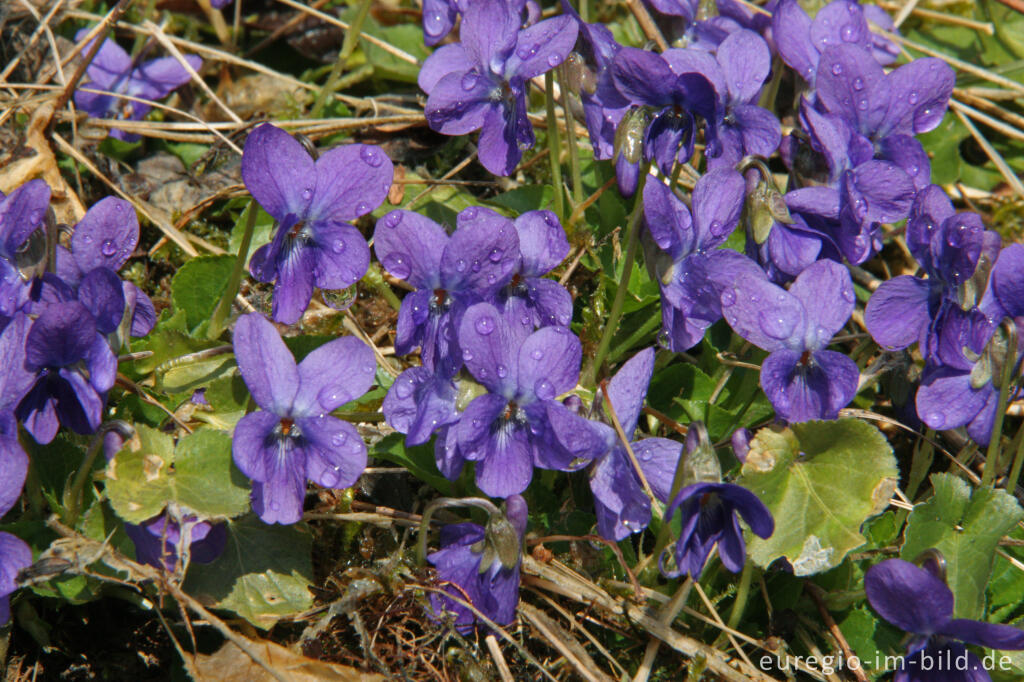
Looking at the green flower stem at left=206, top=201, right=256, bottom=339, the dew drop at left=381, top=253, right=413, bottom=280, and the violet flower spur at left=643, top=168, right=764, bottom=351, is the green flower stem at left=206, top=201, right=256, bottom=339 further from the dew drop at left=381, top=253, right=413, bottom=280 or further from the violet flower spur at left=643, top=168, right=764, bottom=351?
the violet flower spur at left=643, top=168, right=764, bottom=351

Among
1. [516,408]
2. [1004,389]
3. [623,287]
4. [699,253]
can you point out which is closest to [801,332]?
[699,253]

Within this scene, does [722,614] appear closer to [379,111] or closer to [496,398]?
[496,398]

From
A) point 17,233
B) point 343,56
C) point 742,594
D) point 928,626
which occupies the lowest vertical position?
point 742,594

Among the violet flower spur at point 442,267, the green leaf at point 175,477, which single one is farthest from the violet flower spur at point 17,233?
the violet flower spur at point 442,267

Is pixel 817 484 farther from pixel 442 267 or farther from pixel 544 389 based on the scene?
pixel 442 267

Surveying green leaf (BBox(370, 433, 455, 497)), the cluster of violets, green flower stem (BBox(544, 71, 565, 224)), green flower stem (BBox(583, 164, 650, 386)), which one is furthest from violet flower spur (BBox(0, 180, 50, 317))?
green flower stem (BBox(544, 71, 565, 224))

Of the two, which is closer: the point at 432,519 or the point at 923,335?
the point at 923,335

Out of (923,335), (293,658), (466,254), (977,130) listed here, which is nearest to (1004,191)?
(977,130)
